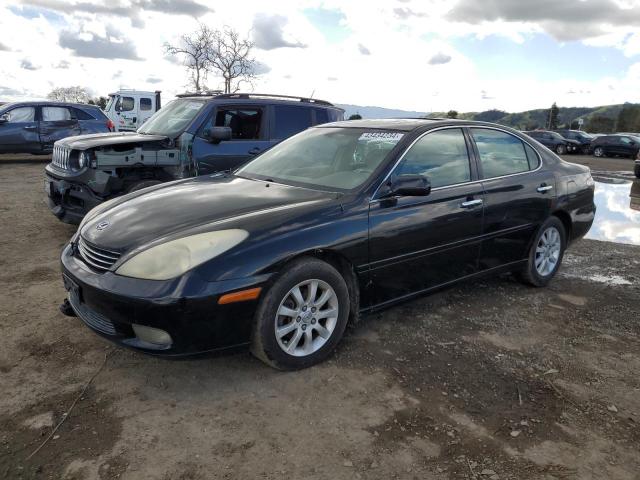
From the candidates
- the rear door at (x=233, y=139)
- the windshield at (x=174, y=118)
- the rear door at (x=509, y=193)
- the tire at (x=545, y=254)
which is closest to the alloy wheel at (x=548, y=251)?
the tire at (x=545, y=254)

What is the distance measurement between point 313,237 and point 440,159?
4.75ft

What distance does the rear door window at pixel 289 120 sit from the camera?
7129 millimetres

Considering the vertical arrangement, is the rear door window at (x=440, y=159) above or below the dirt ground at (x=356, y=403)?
above

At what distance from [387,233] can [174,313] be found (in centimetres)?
150

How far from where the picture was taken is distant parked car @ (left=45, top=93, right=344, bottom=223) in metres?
5.92

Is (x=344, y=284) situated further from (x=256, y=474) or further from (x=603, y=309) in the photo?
(x=603, y=309)

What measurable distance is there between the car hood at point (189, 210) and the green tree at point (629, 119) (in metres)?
68.4

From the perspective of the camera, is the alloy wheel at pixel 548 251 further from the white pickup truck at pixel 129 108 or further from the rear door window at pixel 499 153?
the white pickup truck at pixel 129 108

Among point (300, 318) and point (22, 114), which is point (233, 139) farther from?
point (22, 114)

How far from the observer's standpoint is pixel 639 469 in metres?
2.45

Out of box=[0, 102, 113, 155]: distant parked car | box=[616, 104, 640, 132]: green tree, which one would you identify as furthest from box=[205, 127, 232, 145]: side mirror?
box=[616, 104, 640, 132]: green tree

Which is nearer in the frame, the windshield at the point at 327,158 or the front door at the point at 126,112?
the windshield at the point at 327,158

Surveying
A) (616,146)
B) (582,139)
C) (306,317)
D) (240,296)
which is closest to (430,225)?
(306,317)

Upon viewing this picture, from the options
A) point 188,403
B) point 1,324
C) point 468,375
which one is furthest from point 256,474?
point 1,324
